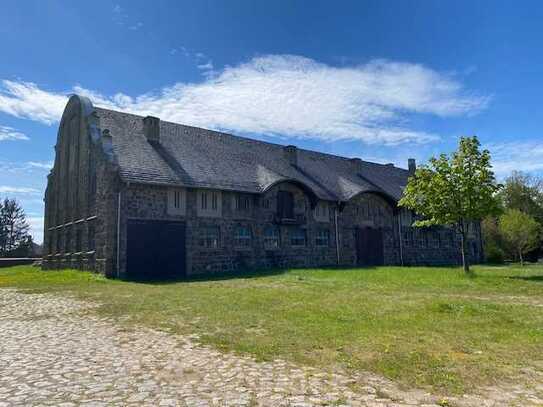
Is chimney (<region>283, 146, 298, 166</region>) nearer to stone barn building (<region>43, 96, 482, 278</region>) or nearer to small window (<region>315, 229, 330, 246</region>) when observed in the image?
stone barn building (<region>43, 96, 482, 278</region>)

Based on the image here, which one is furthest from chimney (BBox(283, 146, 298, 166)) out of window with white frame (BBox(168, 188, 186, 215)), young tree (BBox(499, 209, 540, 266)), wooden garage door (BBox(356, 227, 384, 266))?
young tree (BBox(499, 209, 540, 266))

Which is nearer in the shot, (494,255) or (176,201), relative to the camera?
(176,201)

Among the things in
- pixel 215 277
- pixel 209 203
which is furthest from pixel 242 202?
pixel 215 277

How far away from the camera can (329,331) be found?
8.09 meters

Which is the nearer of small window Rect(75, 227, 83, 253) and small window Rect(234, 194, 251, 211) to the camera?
small window Rect(75, 227, 83, 253)

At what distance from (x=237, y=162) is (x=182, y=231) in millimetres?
7161

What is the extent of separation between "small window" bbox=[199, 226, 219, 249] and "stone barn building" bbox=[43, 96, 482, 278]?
6 centimetres

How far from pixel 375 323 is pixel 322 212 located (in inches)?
869

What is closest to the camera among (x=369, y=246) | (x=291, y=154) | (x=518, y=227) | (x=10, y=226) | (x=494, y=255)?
(x=369, y=246)

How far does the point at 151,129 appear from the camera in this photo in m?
26.6

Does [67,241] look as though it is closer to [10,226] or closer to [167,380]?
[167,380]

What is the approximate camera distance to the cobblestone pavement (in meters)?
4.54

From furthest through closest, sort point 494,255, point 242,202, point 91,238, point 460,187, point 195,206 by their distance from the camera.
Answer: point 494,255
point 242,202
point 195,206
point 91,238
point 460,187

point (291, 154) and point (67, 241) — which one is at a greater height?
point (291, 154)
